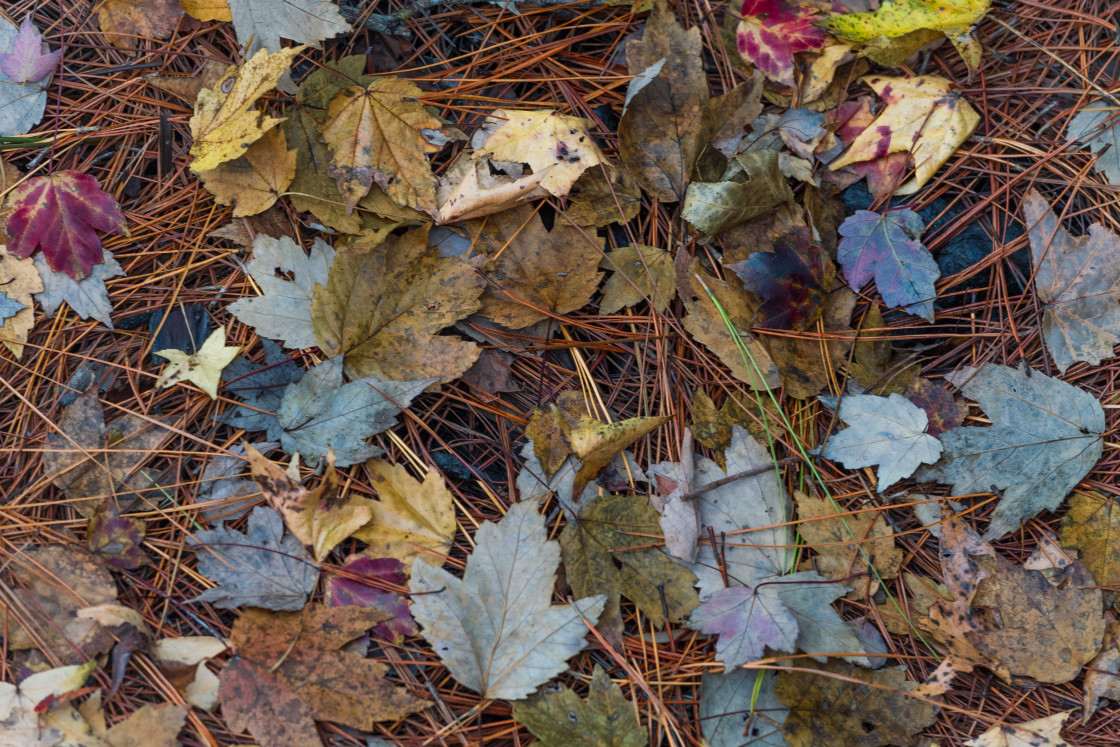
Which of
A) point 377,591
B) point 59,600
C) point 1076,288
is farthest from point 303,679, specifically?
point 1076,288

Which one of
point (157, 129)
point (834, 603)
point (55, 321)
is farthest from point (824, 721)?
point (157, 129)

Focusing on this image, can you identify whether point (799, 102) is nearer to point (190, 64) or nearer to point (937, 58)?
point (937, 58)

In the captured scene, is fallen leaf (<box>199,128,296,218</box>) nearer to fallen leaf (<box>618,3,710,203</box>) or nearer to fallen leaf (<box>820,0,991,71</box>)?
fallen leaf (<box>618,3,710,203</box>)

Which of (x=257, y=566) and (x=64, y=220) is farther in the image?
(x=64, y=220)

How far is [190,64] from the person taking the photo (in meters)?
1.79

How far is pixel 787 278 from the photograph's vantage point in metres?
1.72

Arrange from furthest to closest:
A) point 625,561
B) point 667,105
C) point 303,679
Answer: point 667,105 → point 625,561 → point 303,679

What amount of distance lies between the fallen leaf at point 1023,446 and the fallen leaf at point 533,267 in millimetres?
1000

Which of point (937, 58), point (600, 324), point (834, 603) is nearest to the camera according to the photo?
point (834, 603)

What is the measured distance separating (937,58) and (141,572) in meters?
2.48

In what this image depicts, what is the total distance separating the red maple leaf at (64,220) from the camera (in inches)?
66.0

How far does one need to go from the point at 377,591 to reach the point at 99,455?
2.49ft

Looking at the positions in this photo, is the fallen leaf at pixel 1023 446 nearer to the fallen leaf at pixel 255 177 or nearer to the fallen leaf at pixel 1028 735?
the fallen leaf at pixel 1028 735

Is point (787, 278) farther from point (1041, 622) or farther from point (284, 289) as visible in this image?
point (284, 289)
